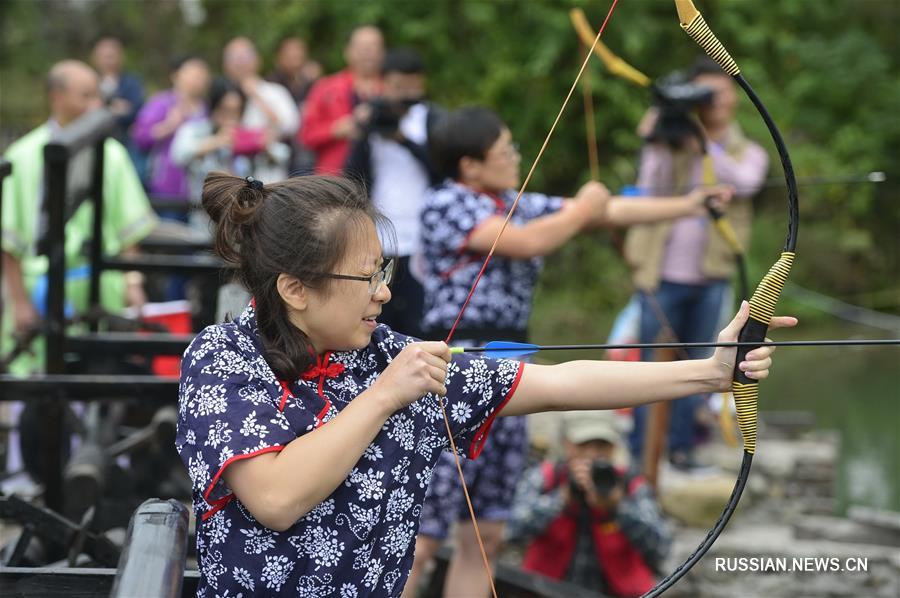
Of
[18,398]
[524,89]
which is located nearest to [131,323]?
[18,398]

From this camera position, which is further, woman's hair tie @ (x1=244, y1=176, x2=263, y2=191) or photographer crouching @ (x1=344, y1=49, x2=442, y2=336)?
photographer crouching @ (x1=344, y1=49, x2=442, y2=336)

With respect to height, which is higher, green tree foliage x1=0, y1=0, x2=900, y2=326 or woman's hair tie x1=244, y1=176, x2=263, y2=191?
green tree foliage x1=0, y1=0, x2=900, y2=326

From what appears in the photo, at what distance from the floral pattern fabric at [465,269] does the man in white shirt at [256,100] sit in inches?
146

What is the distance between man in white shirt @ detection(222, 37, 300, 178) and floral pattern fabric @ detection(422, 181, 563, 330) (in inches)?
146

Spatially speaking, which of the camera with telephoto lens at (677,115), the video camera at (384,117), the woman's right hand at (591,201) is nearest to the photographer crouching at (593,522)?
the woman's right hand at (591,201)

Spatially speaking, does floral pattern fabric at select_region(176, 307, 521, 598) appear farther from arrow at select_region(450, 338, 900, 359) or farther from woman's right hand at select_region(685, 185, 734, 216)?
woman's right hand at select_region(685, 185, 734, 216)

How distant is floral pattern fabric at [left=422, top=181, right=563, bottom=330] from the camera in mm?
3156

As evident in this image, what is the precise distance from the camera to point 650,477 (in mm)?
4598

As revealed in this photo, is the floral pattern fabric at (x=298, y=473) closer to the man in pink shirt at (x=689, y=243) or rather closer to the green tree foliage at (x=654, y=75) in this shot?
the man in pink shirt at (x=689, y=243)

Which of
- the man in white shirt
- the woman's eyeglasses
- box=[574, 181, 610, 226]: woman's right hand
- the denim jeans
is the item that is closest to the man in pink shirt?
the denim jeans

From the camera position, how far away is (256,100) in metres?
6.88

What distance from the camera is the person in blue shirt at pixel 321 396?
170 centimetres

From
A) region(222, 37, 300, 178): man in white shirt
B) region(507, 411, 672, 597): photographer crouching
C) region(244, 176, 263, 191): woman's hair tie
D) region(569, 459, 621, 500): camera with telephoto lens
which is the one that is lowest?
region(507, 411, 672, 597): photographer crouching

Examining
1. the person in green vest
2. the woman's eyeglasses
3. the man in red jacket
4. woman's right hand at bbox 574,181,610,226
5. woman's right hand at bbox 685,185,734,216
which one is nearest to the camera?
the woman's eyeglasses
